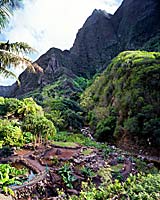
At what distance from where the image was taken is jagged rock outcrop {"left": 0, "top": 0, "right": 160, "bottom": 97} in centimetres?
5625

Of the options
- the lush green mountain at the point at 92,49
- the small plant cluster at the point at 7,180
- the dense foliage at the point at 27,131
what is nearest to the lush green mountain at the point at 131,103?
the dense foliage at the point at 27,131

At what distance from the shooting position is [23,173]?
13.0m

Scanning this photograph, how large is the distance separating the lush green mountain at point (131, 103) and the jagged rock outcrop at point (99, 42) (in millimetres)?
23007

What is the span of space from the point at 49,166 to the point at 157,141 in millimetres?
10375

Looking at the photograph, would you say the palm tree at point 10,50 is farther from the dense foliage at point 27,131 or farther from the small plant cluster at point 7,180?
the dense foliage at point 27,131

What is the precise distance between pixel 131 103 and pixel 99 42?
1687 inches

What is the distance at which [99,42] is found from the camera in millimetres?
65375

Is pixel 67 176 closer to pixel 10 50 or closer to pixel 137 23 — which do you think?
pixel 10 50

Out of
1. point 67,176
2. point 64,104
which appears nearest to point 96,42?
point 64,104

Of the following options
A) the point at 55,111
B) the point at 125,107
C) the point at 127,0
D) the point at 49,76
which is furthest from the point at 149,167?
the point at 127,0

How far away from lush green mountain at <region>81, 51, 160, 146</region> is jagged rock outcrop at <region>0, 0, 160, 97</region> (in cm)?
2301

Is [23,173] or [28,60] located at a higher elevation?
[28,60]

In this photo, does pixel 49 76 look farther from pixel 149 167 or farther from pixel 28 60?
pixel 28 60

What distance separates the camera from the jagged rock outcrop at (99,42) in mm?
56250
